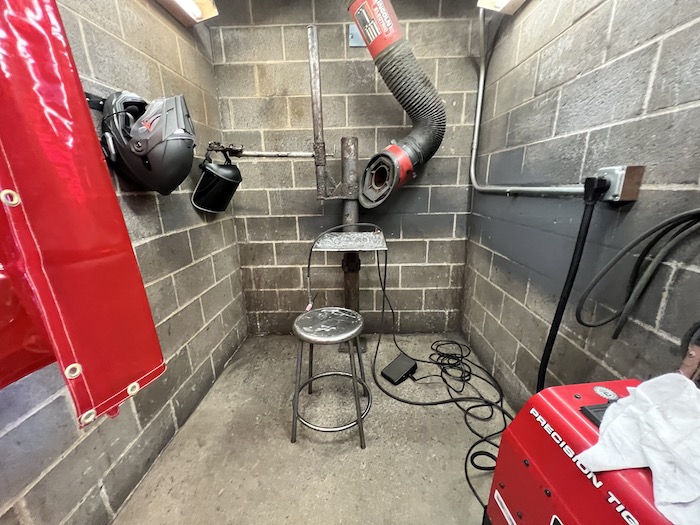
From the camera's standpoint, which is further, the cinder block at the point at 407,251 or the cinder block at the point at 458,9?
the cinder block at the point at 407,251

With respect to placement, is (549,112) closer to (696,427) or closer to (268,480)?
(696,427)

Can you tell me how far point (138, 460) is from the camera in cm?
107

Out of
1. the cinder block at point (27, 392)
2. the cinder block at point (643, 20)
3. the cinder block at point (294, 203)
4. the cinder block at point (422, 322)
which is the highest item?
the cinder block at point (643, 20)

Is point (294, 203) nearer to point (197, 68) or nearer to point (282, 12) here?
point (197, 68)

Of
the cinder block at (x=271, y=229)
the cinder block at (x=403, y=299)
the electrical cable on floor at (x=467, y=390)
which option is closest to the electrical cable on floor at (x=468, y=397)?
the electrical cable on floor at (x=467, y=390)

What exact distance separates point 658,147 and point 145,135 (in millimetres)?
1504

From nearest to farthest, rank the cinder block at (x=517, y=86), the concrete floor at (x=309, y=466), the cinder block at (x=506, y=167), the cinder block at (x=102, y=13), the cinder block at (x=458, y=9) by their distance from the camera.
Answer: the cinder block at (x=102, y=13), the concrete floor at (x=309, y=466), the cinder block at (x=517, y=86), the cinder block at (x=506, y=167), the cinder block at (x=458, y=9)

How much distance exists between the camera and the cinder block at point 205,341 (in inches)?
56.0

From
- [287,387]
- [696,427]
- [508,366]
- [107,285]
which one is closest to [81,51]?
[107,285]

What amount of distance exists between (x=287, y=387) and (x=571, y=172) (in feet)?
5.47

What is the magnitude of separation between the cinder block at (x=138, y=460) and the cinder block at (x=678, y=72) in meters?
1.93

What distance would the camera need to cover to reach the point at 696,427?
1.38 ft

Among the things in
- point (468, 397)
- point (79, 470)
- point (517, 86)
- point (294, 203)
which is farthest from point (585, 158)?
point (79, 470)

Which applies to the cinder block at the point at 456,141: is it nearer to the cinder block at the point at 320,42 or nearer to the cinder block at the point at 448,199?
the cinder block at the point at 448,199
